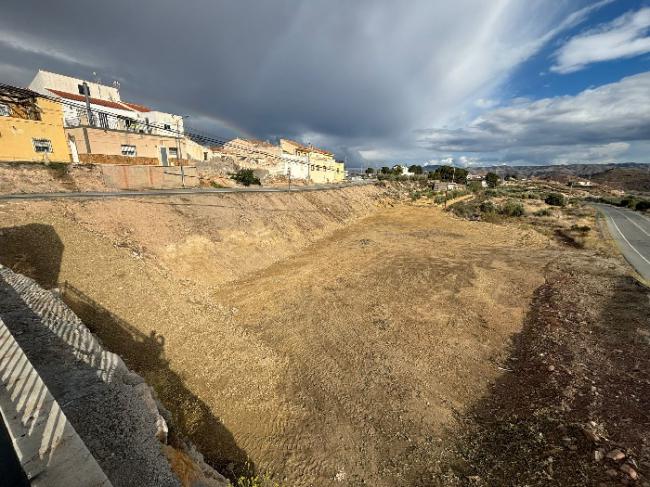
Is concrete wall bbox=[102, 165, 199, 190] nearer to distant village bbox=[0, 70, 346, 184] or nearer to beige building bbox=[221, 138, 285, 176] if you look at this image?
distant village bbox=[0, 70, 346, 184]

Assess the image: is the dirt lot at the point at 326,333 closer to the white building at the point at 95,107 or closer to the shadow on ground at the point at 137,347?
the shadow on ground at the point at 137,347

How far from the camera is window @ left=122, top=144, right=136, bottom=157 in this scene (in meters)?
37.6

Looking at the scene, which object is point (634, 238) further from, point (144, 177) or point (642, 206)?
point (144, 177)

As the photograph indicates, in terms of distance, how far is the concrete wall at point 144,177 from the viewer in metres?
25.3

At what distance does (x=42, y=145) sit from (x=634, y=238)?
210ft

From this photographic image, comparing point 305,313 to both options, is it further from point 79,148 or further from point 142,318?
point 79,148

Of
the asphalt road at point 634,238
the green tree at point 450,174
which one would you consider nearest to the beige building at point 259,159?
the asphalt road at point 634,238

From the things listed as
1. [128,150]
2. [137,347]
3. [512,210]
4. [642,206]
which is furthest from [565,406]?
[642,206]

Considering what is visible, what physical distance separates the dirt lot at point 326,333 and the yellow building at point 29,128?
16.4 m

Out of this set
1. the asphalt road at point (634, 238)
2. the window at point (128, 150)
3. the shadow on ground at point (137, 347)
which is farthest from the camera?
the window at point (128, 150)

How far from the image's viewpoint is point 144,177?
27.4 meters

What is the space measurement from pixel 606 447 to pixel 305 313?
11352 mm

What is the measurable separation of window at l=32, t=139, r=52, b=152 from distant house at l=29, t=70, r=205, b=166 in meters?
3.10

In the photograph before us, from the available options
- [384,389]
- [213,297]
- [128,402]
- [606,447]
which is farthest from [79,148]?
[606,447]
